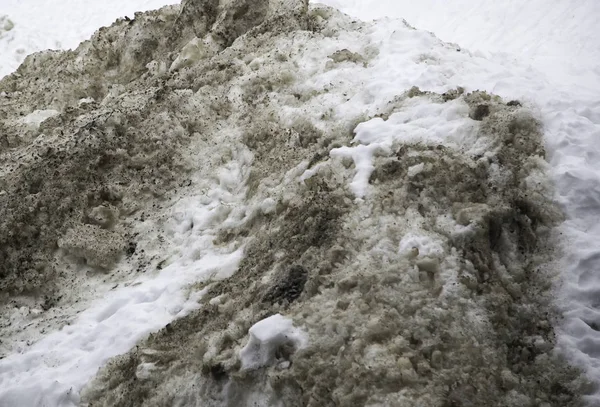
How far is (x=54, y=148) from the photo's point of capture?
21.6 ft

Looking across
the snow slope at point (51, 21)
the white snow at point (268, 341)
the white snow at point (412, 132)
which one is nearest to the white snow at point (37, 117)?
the white snow at point (412, 132)

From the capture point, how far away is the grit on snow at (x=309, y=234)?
3.85m

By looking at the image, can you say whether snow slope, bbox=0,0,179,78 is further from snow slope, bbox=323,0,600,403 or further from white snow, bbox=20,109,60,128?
snow slope, bbox=323,0,600,403

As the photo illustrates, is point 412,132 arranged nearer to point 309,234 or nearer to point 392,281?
point 309,234

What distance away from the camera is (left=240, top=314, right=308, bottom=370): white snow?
392 centimetres

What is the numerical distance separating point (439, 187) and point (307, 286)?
1431 millimetres

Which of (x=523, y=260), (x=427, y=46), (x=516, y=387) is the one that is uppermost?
(x=427, y=46)

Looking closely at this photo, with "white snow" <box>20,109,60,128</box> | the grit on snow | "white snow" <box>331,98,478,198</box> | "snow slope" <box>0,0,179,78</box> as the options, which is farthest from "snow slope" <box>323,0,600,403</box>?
"snow slope" <box>0,0,179,78</box>

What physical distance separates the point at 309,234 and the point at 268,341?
111cm

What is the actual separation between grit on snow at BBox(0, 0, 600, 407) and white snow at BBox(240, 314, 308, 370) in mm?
15

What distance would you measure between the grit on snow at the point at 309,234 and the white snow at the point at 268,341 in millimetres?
15

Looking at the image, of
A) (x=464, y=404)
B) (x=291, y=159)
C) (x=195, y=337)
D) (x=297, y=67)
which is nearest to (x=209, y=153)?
(x=291, y=159)

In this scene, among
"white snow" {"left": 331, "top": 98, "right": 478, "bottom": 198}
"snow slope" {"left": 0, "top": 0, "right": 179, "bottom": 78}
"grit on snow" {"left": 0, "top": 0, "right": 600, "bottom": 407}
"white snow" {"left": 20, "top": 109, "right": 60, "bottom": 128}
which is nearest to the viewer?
"grit on snow" {"left": 0, "top": 0, "right": 600, "bottom": 407}

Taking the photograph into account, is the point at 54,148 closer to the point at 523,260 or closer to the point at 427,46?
the point at 427,46
